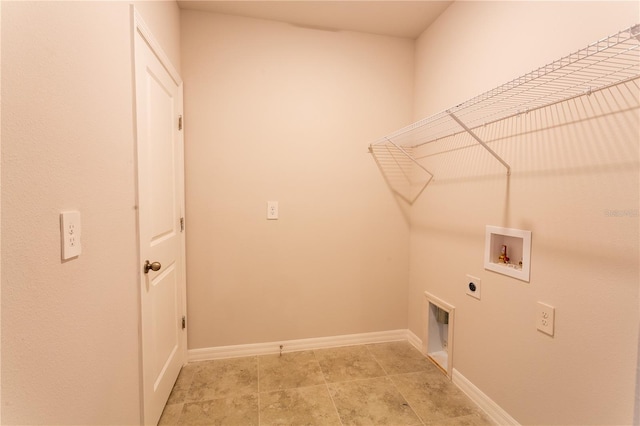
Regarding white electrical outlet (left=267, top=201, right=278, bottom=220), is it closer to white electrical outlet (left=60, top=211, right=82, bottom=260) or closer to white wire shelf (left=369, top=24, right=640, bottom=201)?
white wire shelf (left=369, top=24, right=640, bottom=201)

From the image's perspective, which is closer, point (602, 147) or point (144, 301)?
point (602, 147)

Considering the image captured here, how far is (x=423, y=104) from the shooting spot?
81.7 inches

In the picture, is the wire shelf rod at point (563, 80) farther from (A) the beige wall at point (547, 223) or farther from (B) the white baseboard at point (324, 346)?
(B) the white baseboard at point (324, 346)

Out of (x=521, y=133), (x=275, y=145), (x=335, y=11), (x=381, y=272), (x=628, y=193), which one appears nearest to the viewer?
(x=628, y=193)

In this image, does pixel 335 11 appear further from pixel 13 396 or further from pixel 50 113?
pixel 13 396

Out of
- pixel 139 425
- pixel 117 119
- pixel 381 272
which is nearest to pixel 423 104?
pixel 381 272

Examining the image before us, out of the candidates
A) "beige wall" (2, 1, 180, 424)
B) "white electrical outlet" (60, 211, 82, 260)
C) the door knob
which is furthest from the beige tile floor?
"white electrical outlet" (60, 211, 82, 260)

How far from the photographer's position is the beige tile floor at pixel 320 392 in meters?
1.46

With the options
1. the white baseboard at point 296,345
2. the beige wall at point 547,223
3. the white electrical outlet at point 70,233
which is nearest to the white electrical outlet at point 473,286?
the beige wall at point 547,223

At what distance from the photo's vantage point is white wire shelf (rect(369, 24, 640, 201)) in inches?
34.1

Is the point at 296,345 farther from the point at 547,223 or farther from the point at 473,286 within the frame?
the point at 547,223

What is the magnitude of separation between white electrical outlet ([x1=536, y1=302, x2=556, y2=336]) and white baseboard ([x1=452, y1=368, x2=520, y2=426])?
55cm

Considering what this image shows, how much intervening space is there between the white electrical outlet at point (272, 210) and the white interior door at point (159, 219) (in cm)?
59

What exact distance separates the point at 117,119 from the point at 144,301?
79cm
